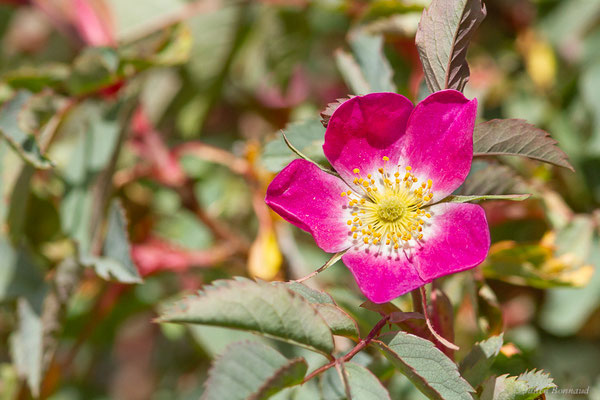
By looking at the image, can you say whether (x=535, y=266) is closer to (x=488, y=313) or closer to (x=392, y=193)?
(x=488, y=313)

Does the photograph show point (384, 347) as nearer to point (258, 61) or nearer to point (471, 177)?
point (471, 177)

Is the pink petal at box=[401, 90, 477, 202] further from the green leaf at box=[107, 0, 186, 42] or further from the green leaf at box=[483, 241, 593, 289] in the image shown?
the green leaf at box=[107, 0, 186, 42]

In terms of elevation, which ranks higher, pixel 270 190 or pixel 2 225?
pixel 270 190

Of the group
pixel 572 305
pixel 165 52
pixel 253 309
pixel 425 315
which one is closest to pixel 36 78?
pixel 165 52

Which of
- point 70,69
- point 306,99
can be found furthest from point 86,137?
point 306,99

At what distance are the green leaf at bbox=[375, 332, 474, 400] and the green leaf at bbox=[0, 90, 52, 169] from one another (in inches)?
20.2

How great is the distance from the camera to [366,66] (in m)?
0.80

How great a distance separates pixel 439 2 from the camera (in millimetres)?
594

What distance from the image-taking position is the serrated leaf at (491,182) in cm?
66

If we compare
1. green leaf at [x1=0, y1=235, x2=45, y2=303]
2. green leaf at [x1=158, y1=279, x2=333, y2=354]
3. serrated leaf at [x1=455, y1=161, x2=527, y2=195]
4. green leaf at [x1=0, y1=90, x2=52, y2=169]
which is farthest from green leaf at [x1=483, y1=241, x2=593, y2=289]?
green leaf at [x1=0, y1=235, x2=45, y2=303]

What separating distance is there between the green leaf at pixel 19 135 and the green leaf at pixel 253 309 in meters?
0.38

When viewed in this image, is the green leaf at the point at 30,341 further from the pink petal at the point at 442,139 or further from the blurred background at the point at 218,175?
the pink petal at the point at 442,139

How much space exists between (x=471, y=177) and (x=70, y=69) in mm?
681

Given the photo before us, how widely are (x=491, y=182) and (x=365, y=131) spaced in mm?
163
